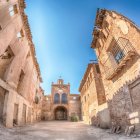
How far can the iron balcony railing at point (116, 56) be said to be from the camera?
738cm

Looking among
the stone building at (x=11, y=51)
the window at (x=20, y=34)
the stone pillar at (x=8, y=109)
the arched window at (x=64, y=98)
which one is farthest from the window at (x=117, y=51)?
the arched window at (x=64, y=98)

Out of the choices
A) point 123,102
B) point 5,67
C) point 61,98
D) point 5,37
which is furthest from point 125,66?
point 61,98

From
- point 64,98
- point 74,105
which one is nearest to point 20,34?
point 64,98

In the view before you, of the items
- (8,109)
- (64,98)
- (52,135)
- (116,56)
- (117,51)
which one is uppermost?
(117,51)

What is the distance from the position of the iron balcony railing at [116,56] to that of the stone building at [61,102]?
23945mm

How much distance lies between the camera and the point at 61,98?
32.8 m

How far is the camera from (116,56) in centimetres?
919

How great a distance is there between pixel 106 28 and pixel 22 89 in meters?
10.8

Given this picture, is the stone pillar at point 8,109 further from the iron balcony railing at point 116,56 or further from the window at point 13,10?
the iron balcony railing at point 116,56

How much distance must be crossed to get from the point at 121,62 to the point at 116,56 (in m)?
2.07

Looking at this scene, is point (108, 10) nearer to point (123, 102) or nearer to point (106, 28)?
point (106, 28)

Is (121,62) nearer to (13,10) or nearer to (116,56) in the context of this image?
(116,56)

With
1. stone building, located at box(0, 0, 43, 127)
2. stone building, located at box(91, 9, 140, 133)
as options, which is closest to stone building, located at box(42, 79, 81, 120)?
stone building, located at box(0, 0, 43, 127)

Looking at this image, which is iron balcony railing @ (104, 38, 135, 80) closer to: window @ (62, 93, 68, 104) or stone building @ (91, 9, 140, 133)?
stone building @ (91, 9, 140, 133)
